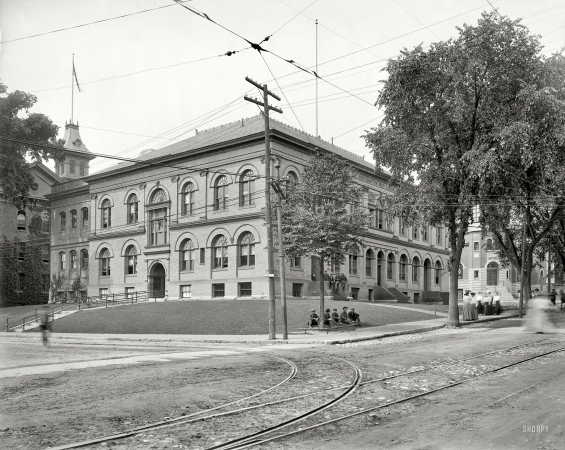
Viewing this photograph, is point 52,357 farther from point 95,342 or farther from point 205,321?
point 205,321

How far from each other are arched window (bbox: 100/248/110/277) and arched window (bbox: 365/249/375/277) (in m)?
23.7

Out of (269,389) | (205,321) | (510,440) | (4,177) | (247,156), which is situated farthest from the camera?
(247,156)

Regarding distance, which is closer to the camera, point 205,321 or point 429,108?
point 429,108

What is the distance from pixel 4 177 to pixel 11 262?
1154 inches

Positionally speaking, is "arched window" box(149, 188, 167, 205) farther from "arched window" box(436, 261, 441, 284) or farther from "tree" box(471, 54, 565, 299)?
"arched window" box(436, 261, 441, 284)

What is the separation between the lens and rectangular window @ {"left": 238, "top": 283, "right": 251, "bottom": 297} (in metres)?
44.2

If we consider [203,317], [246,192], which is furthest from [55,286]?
[203,317]

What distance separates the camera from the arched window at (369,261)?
52.0 metres

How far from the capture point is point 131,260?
53.4 metres

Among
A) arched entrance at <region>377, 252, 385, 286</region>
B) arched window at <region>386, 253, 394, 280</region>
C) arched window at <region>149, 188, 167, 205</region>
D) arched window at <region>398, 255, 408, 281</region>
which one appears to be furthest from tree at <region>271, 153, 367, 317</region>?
arched window at <region>398, 255, 408, 281</region>

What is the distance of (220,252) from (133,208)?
11.9 meters

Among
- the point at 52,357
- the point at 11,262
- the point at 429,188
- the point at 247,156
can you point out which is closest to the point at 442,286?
the point at 247,156

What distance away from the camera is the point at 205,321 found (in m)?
33.8

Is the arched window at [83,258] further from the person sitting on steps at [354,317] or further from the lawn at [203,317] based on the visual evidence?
the person sitting on steps at [354,317]
